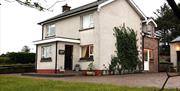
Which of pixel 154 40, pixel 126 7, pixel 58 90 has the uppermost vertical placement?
pixel 126 7

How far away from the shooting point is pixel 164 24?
7512cm

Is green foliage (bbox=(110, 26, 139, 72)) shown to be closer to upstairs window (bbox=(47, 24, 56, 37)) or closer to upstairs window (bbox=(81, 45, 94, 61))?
upstairs window (bbox=(81, 45, 94, 61))

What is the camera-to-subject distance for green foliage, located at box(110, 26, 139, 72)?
103 ft

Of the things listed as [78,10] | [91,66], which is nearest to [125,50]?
[91,66]

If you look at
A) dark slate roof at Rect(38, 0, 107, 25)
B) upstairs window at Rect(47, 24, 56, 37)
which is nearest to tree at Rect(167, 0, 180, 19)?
dark slate roof at Rect(38, 0, 107, 25)

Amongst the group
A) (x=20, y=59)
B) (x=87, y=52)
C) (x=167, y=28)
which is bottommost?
(x=20, y=59)

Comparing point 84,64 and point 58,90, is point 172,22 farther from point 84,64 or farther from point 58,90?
point 58,90

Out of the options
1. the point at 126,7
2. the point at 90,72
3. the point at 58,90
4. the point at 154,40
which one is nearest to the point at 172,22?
the point at 154,40

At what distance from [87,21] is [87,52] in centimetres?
294

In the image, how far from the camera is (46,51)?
3309cm

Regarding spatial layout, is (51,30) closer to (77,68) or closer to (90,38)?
(77,68)

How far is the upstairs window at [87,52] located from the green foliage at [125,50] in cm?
214

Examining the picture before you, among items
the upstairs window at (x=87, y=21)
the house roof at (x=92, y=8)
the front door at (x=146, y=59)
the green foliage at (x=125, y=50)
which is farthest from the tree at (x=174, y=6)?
the front door at (x=146, y=59)

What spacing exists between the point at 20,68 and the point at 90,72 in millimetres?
12049
